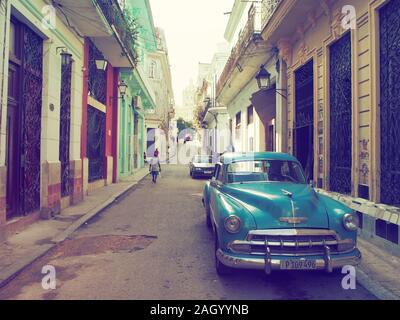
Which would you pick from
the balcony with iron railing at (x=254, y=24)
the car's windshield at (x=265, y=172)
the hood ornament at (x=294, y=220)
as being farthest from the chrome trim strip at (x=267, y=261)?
the balcony with iron railing at (x=254, y=24)

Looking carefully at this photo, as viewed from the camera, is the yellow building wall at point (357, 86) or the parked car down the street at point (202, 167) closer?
the yellow building wall at point (357, 86)

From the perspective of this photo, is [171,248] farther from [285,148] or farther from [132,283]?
[285,148]

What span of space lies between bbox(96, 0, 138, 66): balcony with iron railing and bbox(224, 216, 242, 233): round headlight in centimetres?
758

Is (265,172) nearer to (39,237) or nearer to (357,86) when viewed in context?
(357,86)

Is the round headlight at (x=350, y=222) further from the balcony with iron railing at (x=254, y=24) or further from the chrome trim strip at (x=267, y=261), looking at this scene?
the balcony with iron railing at (x=254, y=24)

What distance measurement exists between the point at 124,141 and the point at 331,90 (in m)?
13.4

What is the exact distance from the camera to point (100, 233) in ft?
23.1

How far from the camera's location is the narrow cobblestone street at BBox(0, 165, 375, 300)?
3.98 meters

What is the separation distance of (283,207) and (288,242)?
0.42m

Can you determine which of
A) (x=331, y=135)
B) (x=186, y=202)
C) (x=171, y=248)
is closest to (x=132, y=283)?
(x=171, y=248)

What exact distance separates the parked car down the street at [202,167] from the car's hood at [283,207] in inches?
591

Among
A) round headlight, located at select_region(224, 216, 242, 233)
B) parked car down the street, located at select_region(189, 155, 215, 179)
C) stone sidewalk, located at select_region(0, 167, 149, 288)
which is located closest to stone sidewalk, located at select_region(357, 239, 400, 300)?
round headlight, located at select_region(224, 216, 242, 233)

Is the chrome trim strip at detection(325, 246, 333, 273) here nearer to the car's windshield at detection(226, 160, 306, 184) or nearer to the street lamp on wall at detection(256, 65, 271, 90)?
the car's windshield at detection(226, 160, 306, 184)

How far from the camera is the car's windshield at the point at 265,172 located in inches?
221
